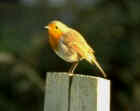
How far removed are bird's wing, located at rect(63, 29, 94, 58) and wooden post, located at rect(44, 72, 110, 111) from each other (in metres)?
1.69

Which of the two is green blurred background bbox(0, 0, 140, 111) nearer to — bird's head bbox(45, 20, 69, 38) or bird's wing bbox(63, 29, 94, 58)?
bird's head bbox(45, 20, 69, 38)

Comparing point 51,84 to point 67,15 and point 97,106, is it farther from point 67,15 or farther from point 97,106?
point 67,15

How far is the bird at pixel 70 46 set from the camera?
209 inches

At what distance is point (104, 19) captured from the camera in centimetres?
890

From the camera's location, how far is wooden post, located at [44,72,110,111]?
11.1ft

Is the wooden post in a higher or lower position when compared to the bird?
lower

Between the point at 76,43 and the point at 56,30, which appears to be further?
the point at 56,30

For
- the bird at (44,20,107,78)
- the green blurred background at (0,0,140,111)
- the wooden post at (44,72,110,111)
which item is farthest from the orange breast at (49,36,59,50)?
the green blurred background at (0,0,140,111)

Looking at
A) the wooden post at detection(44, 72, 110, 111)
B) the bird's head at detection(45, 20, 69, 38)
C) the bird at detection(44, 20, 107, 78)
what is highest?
the bird's head at detection(45, 20, 69, 38)

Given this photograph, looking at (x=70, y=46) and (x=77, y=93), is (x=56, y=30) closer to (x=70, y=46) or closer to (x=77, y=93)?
(x=70, y=46)

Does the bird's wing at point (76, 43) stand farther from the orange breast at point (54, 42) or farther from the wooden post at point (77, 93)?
the wooden post at point (77, 93)

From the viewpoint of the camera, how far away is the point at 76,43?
537 centimetres

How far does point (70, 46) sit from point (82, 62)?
3.05 metres

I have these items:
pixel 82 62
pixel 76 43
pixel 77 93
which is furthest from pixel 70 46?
pixel 82 62
